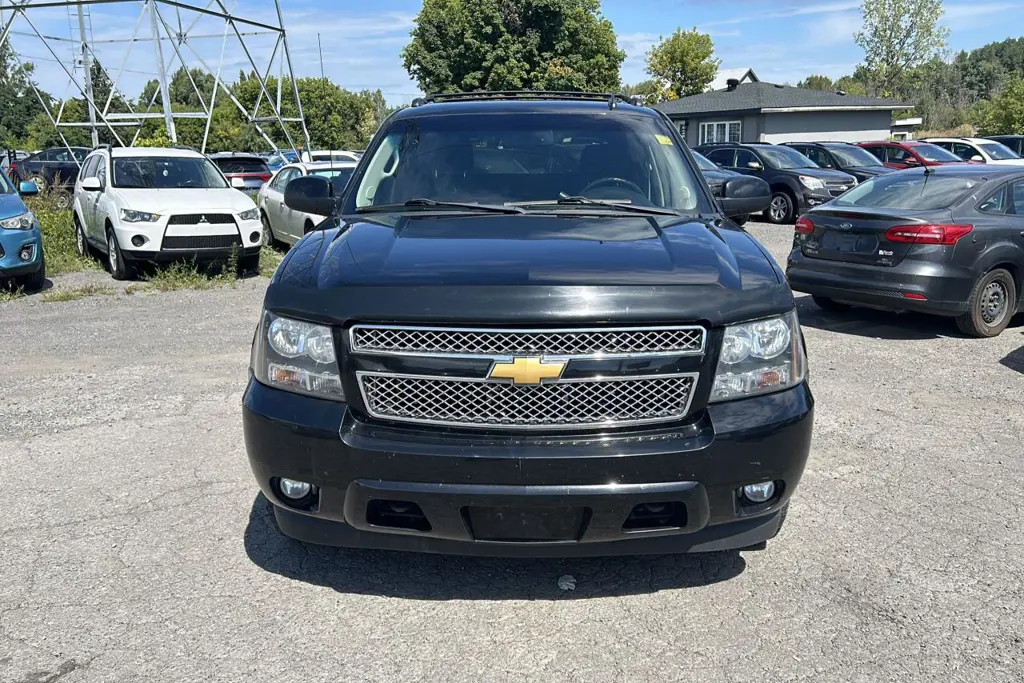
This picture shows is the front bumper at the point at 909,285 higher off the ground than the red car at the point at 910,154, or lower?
lower

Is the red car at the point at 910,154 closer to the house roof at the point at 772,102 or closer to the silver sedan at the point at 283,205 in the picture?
the silver sedan at the point at 283,205

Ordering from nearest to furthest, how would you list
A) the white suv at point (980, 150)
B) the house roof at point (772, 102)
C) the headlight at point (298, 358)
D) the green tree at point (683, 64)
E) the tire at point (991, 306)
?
1. the headlight at point (298, 358)
2. the tire at point (991, 306)
3. the white suv at point (980, 150)
4. the house roof at point (772, 102)
5. the green tree at point (683, 64)

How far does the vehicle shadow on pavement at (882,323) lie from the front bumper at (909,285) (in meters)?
0.39

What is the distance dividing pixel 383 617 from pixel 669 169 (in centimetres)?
259

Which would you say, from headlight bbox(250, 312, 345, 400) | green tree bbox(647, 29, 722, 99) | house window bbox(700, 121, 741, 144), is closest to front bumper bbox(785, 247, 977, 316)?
headlight bbox(250, 312, 345, 400)

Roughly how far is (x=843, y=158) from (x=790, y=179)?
3.42m

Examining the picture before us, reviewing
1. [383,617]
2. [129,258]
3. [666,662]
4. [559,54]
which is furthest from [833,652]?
[559,54]

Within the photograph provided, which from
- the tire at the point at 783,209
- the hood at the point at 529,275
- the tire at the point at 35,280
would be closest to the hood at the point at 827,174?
the tire at the point at 783,209

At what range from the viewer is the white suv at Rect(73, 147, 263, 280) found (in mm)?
11711

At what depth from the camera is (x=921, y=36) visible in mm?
67188

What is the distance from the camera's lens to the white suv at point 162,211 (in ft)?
38.4

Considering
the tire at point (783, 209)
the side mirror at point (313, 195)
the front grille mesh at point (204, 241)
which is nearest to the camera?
the side mirror at point (313, 195)

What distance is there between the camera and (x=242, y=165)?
20.1 metres

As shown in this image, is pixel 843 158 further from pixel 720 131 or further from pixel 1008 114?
pixel 1008 114
